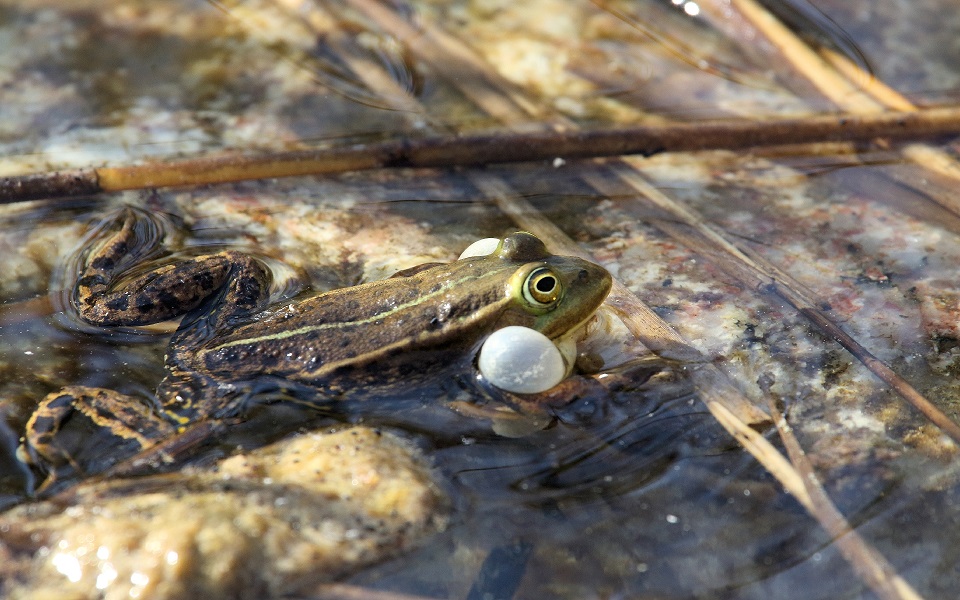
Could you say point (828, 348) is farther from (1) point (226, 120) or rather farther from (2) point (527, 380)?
(1) point (226, 120)

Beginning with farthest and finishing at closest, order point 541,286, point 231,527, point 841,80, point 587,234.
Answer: point 841,80 < point 587,234 < point 541,286 < point 231,527

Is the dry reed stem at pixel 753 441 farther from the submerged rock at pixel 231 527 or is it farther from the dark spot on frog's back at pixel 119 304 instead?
the dark spot on frog's back at pixel 119 304

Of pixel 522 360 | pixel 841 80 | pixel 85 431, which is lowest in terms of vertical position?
pixel 85 431

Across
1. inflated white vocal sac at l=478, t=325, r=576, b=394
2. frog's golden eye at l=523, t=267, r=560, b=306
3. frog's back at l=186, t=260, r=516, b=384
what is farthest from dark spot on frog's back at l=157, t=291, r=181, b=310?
frog's golden eye at l=523, t=267, r=560, b=306

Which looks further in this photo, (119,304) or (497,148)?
(497,148)

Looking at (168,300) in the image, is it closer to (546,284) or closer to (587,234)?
(546,284)

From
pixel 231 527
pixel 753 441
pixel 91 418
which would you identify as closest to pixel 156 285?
pixel 91 418
